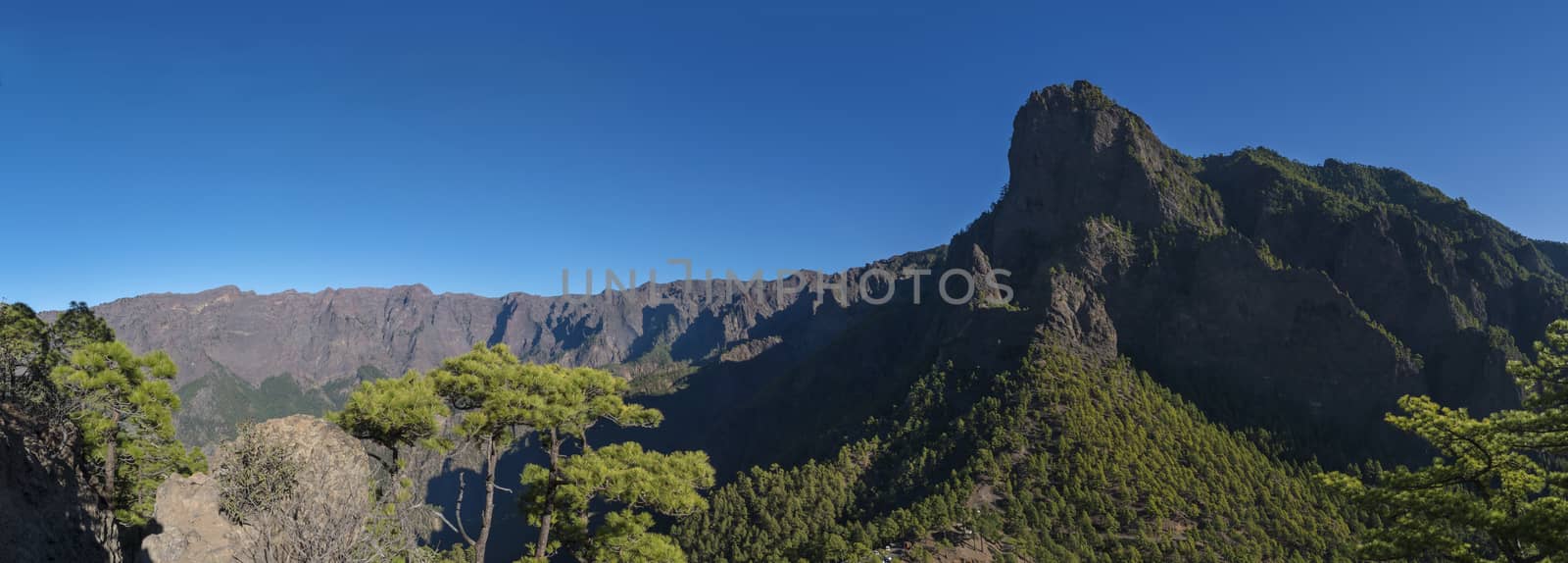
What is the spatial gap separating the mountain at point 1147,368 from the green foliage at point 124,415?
2613 inches

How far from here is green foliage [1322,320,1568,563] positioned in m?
13.3

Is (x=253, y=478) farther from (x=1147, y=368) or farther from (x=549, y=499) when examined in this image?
(x=1147, y=368)

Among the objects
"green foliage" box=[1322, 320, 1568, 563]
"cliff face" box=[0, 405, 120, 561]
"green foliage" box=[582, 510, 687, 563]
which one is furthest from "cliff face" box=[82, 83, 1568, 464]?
"cliff face" box=[0, 405, 120, 561]

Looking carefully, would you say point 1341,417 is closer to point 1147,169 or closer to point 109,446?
point 1147,169

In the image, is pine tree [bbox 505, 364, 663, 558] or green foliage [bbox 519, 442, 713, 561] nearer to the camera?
pine tree [bbox 505, 364, 663, 558]

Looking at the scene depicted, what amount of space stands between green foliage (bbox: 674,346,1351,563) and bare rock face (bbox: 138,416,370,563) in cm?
5822

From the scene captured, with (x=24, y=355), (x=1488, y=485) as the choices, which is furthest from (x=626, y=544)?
(x=24, y=355)

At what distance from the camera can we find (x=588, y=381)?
1809cm

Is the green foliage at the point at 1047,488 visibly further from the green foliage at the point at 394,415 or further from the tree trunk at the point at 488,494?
the green foliage at the point at 394,415

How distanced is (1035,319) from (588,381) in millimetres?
130216

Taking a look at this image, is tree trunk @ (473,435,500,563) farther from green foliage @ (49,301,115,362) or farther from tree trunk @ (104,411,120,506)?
green foliage @ (49,301,115,362)

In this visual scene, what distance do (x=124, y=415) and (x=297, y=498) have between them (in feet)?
45.9

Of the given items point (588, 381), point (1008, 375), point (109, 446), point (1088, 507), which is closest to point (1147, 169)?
point (1008, 375)

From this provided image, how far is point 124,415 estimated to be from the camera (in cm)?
1967
